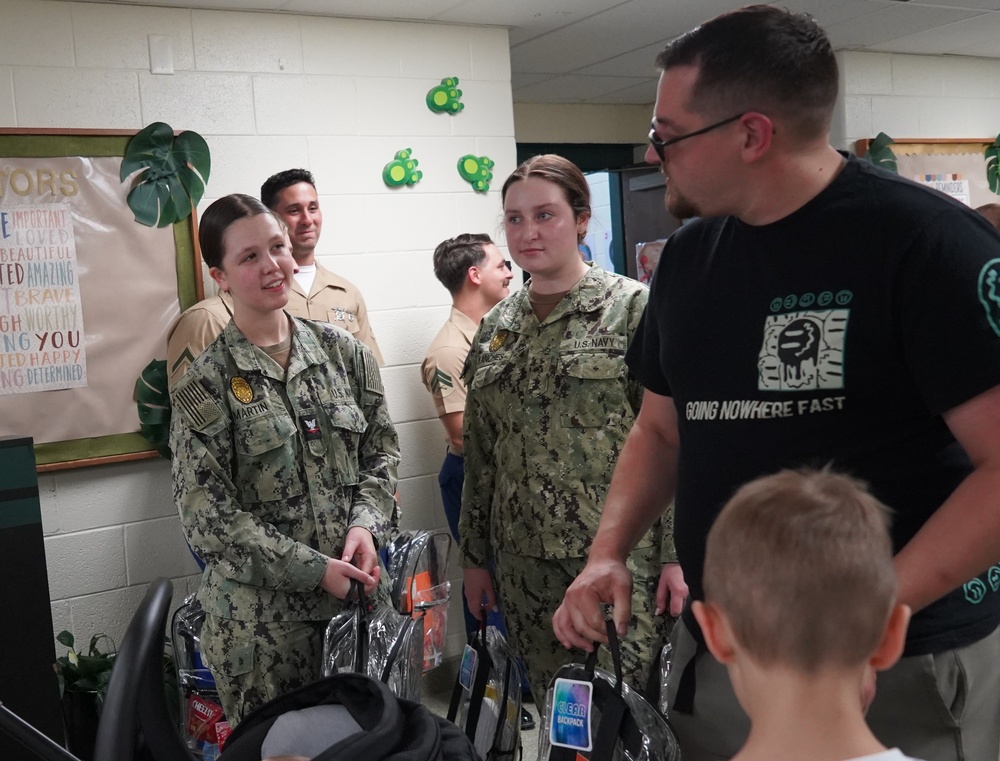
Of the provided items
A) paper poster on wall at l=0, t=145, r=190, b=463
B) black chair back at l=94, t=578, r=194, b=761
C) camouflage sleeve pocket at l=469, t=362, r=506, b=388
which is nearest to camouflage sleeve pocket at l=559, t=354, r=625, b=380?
camouflage sleeve pocket at l=469, t=362, r=506, b=388

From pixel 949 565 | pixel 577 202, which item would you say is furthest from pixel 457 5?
pixel 949 565

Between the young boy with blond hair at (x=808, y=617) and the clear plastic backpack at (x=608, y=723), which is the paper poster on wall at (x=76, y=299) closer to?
the clear plastic backpack at (x=608, y=723)

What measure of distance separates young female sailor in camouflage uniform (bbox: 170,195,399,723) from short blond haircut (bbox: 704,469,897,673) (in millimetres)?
1330

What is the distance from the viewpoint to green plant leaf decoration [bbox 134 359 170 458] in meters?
3.58

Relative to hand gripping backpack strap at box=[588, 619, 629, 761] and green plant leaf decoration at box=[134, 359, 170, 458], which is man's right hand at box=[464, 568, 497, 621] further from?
green plant leaf decoration at box=[134, 359, 170, 458]

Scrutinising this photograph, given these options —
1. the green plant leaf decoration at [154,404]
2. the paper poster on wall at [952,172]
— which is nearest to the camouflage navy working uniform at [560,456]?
the green plant leaf decoration at [154,404]

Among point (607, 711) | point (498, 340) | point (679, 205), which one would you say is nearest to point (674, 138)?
point (679, 205)

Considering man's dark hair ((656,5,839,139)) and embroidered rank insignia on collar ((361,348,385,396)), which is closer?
man's dark hair ((656,5,839,139))

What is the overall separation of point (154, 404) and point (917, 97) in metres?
4.45

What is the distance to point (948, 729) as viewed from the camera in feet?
3.94

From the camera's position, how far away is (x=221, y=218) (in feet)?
7.68

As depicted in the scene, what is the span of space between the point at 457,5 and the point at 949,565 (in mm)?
3320

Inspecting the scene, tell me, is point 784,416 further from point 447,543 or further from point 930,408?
point 447,543

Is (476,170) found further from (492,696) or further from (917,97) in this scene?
(917,97)
